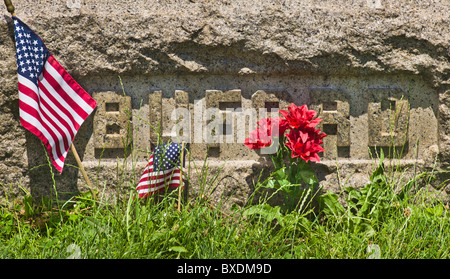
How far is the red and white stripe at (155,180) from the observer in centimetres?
242

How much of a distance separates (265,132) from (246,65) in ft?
1.65

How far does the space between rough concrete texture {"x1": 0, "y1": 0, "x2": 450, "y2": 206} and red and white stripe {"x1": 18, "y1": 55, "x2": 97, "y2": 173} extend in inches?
4.1

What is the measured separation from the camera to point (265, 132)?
2.53 metres

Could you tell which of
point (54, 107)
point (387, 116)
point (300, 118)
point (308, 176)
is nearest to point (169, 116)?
point (54, 107)

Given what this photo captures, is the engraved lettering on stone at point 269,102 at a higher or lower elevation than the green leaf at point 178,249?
higher

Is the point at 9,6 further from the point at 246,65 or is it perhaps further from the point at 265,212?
the point at 265,212

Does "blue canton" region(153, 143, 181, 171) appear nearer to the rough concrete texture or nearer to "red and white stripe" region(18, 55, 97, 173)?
the rough concrete texture

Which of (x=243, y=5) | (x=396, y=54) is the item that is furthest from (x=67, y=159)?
(x=396, y=54)

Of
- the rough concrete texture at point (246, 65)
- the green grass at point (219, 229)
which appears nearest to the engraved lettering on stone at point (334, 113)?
the rough concrete texture at point (246, 65)

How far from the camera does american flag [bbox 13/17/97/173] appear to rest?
7.89 feet

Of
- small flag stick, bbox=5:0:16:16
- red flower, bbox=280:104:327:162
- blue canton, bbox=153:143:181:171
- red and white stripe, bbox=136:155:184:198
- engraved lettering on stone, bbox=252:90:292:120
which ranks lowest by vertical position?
red and white stripe, bbox=136:155:184:198

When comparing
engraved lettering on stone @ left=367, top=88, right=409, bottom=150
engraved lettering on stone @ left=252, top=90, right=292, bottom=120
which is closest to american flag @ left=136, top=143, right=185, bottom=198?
engraved lettering on stone @ left=252, top=90, right=292, bottom=120

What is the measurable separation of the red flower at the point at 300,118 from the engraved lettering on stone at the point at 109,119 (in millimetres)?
1099

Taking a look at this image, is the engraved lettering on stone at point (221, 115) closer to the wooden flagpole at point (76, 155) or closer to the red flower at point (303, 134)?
the red flower at point (303, 134)
